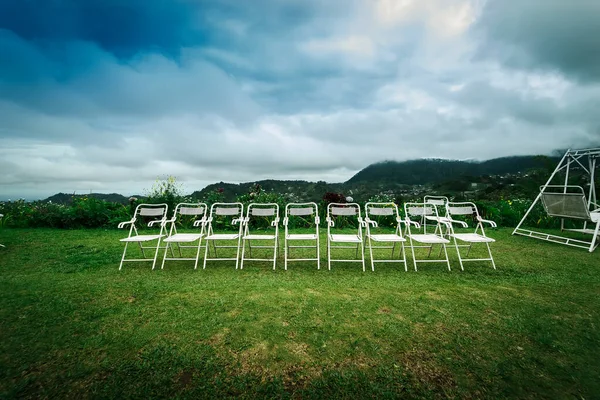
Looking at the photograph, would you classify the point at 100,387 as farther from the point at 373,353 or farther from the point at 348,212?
the point at 348,212

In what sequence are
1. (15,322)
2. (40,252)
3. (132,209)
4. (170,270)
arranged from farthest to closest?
(132,209) → (40,252) → (170,270) → (15,322)

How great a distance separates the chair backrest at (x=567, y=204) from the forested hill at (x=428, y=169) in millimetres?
7695

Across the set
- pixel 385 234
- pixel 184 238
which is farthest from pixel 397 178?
pixel 184 238

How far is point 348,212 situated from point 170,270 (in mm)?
3455

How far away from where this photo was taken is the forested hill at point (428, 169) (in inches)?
638

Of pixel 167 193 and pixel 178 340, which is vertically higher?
pixel 167 193

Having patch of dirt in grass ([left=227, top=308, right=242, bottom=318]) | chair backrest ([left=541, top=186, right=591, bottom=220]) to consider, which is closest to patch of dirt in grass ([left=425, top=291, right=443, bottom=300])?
patch of dirt in grass ([left=227, top=308, right=242, bottom=318])

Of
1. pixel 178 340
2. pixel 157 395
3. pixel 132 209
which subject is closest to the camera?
pixel 157 395

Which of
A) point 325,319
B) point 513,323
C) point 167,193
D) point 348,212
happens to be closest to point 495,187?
point 348,212

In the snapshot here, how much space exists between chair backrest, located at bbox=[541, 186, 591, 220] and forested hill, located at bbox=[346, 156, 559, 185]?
7.69m

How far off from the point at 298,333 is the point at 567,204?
7.78m

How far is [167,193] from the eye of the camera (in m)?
10.6

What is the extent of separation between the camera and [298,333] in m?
3.03

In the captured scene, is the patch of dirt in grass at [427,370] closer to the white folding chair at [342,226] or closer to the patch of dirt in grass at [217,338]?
the patch of dirt in grass at [217,338]
